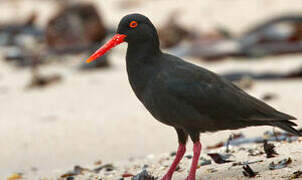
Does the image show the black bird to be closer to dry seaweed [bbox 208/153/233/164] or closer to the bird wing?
the bird wing

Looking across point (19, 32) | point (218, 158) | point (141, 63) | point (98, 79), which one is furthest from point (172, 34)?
point (141, 63)

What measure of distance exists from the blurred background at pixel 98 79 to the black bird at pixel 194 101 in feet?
6.39

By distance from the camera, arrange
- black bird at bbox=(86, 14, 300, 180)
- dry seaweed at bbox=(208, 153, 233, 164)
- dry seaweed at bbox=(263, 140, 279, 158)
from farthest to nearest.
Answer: dry seaweed at bbox=(208, 153, 233, 164) → dry seaweed at bbox=(263, 140, 279, 158) → black bird at bbox=(86, 14, 300, 180)

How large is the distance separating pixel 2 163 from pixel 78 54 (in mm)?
6856

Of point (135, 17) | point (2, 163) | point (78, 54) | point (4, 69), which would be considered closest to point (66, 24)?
point (78, 54)

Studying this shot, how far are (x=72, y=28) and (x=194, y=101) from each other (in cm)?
908

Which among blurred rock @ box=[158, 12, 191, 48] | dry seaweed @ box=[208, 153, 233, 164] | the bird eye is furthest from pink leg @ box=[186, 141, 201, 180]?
blurred rock @ box=[158, 12, 191, 48]

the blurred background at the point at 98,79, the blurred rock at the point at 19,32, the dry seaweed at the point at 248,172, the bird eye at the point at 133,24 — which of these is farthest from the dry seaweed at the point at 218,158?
the blurred rock at the point at 19,32

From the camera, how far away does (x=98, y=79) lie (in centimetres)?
1031

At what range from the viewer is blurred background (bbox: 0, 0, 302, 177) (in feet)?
21.9

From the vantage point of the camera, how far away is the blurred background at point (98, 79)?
6.68 meters

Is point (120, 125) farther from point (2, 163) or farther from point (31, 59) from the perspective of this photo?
point (31, 59)

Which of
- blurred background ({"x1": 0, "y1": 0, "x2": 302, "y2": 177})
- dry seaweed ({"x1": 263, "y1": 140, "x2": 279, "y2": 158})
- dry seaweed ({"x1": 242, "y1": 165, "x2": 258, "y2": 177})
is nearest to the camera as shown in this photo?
Result: dry seaweed ({"x1": 242, "y1": 165, "x2": 258, "y2": 177})

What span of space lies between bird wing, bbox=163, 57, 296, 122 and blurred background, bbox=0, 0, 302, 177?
1990 millimetres
